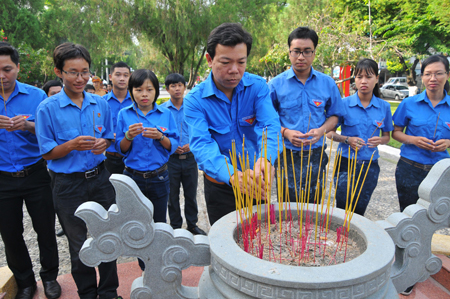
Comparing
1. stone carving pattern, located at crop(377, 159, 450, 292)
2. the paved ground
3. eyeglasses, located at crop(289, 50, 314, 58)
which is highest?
eyeglasses, located at crop(289, 50, 314, 58)

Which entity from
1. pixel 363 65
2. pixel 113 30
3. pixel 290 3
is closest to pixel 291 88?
pixel 363 65

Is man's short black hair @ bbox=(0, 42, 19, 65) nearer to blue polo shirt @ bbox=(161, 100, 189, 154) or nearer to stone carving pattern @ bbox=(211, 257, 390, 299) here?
blue polo shirt @ bbox=(161, 100, 189, 154)

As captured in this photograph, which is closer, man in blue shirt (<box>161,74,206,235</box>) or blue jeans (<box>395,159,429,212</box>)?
blue jeans (<box>395,159,429,212</box>)

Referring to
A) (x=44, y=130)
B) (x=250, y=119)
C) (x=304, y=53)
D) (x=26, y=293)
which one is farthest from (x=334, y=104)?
(x=26, y=293)

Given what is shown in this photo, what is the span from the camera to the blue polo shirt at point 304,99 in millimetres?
2654

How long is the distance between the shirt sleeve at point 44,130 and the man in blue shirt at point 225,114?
0.92m

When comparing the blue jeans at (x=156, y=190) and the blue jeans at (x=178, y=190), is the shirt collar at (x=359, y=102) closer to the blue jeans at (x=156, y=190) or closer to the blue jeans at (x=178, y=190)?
the blue jeans at (x=178, y=190)

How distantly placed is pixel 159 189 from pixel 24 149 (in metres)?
1.03

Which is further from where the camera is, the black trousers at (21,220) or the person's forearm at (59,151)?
the black trousers at (21,220)

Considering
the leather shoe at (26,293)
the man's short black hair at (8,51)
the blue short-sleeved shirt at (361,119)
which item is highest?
the man's short black hair at (8,51)

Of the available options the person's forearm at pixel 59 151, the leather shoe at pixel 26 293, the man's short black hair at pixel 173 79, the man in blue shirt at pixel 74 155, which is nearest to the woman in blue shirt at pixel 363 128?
the man's short black hair at pixel 173 79

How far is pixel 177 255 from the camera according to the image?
154cm

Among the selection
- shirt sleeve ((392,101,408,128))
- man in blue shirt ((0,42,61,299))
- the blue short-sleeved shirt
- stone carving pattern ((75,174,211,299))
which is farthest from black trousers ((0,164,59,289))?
shirt sleeve ((392,101,408,128))

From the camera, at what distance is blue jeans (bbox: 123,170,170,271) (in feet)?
8.46
